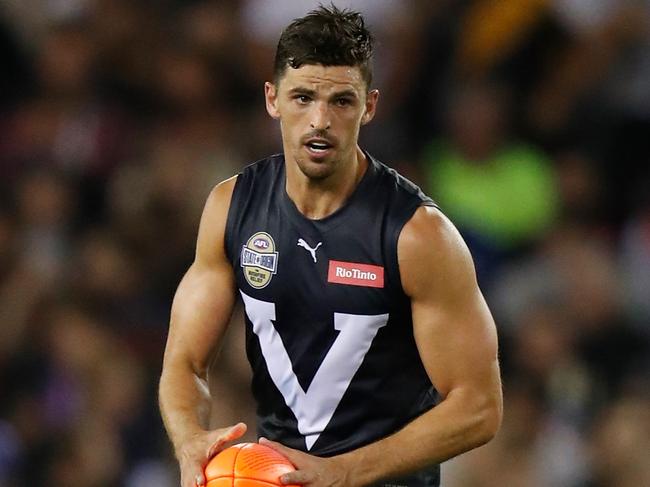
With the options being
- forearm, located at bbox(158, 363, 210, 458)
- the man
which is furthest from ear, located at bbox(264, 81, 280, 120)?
forearm, located at bbox(158, 363, 210, 458)

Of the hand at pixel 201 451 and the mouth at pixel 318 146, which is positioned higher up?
the mouth at pixel 318 146

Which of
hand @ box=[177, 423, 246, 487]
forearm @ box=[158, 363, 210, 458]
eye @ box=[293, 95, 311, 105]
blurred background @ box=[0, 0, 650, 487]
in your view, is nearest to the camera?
hand @ box=[177, 423, 246, 487]

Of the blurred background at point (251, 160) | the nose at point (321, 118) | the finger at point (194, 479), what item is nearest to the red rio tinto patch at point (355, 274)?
the nose at point (321, 118)

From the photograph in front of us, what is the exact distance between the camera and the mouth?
5.11 metres

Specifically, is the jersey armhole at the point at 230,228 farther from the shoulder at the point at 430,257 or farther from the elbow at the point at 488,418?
the elbow at the point at 488,418

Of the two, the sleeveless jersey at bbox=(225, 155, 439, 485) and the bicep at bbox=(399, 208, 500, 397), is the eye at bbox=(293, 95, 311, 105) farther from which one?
the bicep at bbox=(399, 208, 500, 397)

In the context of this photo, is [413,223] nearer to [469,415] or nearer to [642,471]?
[469,415]

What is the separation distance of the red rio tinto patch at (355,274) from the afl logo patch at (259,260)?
23cm

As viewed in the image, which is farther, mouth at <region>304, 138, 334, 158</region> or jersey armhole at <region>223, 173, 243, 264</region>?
jersey armhole at <region>223, 173, 243, 264</region>

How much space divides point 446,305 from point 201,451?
0.97 metres

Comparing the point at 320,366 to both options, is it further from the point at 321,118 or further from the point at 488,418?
the point at 321,118

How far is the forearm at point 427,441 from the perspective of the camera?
16.4ft

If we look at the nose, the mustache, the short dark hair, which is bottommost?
the mustache

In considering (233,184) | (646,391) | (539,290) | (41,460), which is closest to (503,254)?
(539,290)
